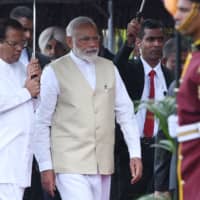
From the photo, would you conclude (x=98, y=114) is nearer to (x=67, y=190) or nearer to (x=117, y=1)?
(x=67, y=190)

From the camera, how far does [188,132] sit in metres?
6.39

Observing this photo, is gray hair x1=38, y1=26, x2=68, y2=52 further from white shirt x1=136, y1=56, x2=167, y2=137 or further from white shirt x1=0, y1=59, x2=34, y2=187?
white shirt x1=0, y1=59, x2=34, y2=187

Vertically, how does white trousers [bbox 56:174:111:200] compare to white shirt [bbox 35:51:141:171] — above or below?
below

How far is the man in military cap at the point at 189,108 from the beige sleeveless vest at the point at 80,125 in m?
2.78

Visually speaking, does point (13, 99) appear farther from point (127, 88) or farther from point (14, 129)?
point (127, 88)

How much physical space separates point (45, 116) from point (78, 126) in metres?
0.28

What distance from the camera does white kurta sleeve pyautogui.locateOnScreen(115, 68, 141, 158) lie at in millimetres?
9523

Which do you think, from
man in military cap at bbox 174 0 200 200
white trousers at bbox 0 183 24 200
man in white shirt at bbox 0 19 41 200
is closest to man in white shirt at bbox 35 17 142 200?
man in white shirt at bbox 0 19 41 200

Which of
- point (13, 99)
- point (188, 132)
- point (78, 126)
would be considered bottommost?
point (78, 126)

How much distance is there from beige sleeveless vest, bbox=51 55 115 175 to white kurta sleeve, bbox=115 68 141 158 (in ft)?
0.54

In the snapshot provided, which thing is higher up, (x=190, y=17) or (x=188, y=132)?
(x=190, y=17)

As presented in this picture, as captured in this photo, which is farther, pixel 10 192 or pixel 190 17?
pixel 10 192

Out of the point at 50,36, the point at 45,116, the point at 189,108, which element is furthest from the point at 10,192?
the point at 189,108

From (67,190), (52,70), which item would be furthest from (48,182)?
(52,70)
